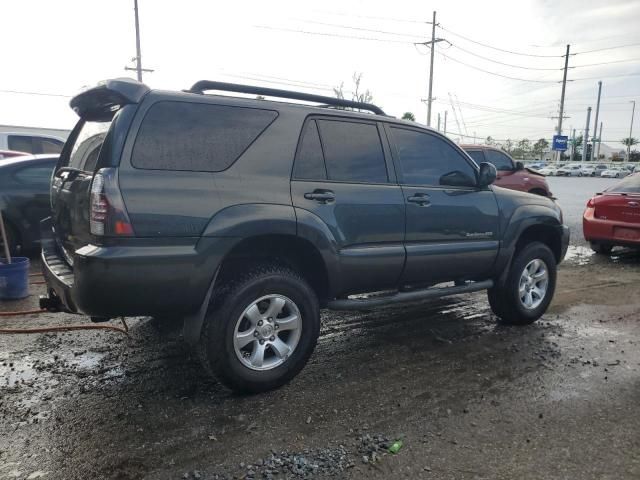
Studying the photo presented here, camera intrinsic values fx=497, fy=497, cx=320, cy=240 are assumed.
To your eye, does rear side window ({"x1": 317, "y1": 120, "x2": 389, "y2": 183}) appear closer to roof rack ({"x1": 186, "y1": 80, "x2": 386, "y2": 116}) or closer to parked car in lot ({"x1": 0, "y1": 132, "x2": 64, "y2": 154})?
roof rack ({"x1": 186, "y1": 80, "x2": 386, "y2": 116})

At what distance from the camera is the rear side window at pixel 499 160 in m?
11.2

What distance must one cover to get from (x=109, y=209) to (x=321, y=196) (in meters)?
1.39

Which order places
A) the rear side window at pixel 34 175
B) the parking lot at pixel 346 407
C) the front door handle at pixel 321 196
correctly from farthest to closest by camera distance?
the rear side window at pixel 34 175
the front door handle at pixel 321 196
the parking lot at pixel 346 407

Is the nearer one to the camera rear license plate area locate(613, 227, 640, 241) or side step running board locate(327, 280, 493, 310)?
side step running board locate(327, 280, 493, 310)

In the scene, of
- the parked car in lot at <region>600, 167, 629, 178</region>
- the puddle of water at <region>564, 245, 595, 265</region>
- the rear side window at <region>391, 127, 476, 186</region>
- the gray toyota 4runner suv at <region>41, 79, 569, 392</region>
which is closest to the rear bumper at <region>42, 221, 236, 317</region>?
the gray toyota 4runner suv at <region>41, 79, 569, 392</region>

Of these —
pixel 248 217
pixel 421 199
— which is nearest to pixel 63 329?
pixel 248 217

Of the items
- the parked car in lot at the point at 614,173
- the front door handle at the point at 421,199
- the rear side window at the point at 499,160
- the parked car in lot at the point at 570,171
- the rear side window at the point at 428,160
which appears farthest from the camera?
the parked car in lot at the point at 570,171

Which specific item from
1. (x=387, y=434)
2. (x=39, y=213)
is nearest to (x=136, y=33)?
(x=39, y=213)

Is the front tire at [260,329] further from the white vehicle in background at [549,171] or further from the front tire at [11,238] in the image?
the white vehicle in background at [549,171]

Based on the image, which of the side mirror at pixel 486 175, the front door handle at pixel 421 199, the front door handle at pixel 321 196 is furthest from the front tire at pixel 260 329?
the side mirror at pixel 486 175

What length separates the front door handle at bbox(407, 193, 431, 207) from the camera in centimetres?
399

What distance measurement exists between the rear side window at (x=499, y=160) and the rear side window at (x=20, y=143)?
474 inches

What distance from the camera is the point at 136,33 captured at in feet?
88.3

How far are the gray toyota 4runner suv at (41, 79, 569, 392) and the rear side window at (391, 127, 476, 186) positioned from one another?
0.01m
